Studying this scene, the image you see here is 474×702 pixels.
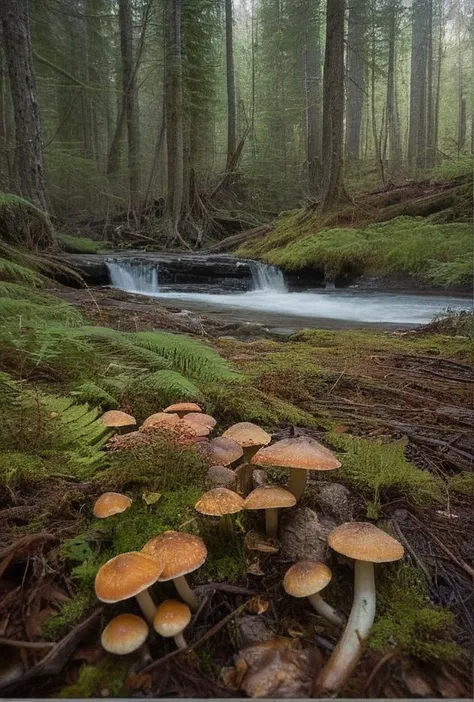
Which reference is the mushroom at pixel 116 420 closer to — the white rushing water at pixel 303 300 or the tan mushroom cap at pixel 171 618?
the tan mushroom cap at pixel 171 618

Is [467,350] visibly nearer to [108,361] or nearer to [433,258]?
[108,361]

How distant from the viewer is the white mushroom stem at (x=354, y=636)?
41.6 inches

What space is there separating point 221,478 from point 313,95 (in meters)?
28.3

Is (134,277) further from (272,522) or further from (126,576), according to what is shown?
(126,576)

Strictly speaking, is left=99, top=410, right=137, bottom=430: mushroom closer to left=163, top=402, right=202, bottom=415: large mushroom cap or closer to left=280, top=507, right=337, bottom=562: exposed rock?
left=163, top=402, right=202, bottom=415: large mushroom cap

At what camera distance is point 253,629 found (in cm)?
121

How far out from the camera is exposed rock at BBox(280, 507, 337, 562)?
142cm

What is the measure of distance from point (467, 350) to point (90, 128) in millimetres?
24964

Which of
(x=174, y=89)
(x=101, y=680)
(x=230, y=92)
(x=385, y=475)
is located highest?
(x=230, y=92)

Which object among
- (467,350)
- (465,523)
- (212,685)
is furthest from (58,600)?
(467,350)

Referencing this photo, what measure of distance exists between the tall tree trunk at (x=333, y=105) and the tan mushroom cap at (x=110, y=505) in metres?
11.8

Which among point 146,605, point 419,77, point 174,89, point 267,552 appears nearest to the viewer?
point 146,605

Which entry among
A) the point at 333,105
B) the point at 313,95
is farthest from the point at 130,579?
the point at 313,95

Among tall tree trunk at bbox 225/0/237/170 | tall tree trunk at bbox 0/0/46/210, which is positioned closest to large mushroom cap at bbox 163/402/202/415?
tall tree trunk at bbox 0/0/46/210
